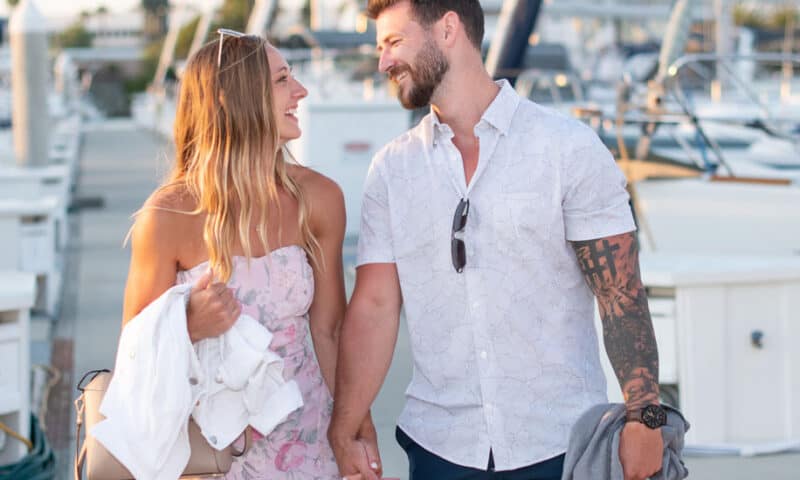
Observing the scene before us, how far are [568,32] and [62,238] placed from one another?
122 feet

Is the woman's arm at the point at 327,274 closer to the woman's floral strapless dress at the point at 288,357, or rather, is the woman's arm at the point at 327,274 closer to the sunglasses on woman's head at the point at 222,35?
the woman's floral strapless dress at the point at 288,357

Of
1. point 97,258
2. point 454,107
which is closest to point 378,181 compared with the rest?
point 454,107

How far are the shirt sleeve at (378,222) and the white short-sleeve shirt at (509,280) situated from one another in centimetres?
6

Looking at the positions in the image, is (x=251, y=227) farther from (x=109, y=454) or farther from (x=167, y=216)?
(x=109, y=454)

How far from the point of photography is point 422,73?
2.91 metres

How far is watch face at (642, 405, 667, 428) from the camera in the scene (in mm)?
2750

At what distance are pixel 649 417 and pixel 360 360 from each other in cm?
71

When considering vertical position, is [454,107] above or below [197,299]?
above

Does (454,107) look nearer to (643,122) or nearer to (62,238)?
(643,122)

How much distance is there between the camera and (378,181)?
3.01m

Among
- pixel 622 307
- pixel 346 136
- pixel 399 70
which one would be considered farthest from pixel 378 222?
pixel 346 136

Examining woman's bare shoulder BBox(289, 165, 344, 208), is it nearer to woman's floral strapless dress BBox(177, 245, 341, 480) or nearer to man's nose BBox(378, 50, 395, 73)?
woman's floral strapless dress BBox(177, 245, 341, 480)

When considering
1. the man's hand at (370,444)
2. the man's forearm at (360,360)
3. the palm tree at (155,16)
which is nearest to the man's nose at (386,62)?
the man's forearm at (360,360)

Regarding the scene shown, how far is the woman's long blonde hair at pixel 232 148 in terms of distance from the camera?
279cm
